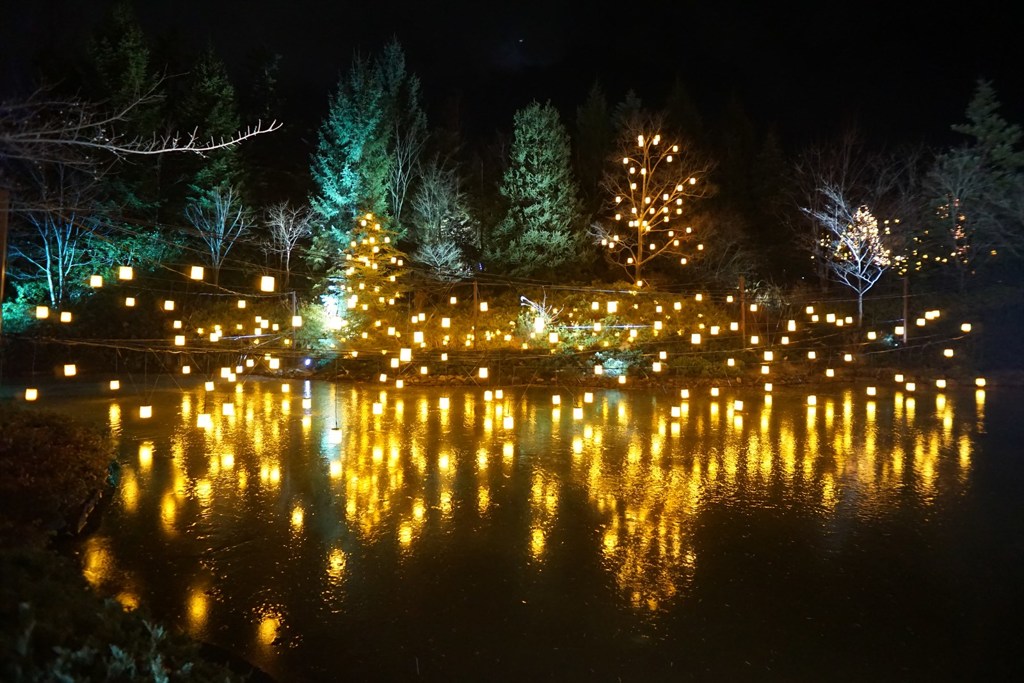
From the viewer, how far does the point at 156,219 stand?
26.3 m

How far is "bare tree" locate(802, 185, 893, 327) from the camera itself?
22.2 metres

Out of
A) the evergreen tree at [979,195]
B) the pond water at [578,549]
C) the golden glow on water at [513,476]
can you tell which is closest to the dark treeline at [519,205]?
the evergreen tree at [979,195]

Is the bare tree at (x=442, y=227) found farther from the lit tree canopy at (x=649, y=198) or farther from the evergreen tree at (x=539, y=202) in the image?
the lit tree canopy at (x=649, y=198)

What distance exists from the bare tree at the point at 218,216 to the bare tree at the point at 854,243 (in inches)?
870

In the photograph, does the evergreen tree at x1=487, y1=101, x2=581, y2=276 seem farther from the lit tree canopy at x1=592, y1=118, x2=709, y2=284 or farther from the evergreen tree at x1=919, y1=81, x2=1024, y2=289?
the evergreen tree at x1=919, y1=81, x2=1024, y2=289

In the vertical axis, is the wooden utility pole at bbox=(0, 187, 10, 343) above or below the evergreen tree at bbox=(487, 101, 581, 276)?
below

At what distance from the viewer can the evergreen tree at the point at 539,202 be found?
24.2 meters

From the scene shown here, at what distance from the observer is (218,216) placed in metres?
25.5

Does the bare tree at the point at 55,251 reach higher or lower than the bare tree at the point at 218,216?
lower

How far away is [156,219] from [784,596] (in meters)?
27.8

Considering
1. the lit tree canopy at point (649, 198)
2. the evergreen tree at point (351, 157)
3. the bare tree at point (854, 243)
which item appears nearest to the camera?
the bare tree at point (854, 243)

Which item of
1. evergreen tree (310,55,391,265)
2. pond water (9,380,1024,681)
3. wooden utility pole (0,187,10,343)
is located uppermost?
evergreen tree (310,55,391,265)

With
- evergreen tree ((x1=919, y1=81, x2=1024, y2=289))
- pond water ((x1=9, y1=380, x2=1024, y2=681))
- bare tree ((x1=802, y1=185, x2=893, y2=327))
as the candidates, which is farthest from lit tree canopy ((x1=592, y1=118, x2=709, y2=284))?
pond water ((x1=9, y1=380, x2=1024, y2=681))

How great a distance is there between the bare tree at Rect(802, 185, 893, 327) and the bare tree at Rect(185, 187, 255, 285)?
72.5 ft
